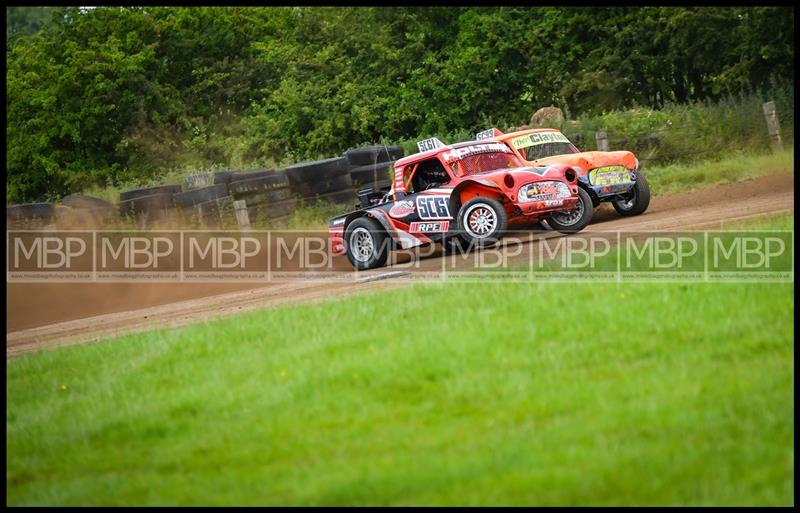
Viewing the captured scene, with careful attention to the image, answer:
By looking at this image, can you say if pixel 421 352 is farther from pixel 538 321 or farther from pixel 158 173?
pixel 158 173

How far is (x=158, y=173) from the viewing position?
35.4m

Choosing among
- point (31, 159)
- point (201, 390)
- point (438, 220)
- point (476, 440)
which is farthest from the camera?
point (31, 159)

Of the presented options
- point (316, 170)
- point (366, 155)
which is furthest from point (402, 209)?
point (366, 155)

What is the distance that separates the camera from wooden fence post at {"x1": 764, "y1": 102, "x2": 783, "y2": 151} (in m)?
23.4

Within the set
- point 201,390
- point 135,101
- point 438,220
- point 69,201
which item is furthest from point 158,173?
point 201,390

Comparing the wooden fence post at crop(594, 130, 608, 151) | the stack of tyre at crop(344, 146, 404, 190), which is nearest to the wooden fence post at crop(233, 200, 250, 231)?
the stack of tyre at crop(344, 146, 404, 190)

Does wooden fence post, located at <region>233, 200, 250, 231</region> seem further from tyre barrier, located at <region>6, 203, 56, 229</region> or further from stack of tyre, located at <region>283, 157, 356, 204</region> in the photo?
tyre barrier, located at <region>6, 203, 56, 229</region>

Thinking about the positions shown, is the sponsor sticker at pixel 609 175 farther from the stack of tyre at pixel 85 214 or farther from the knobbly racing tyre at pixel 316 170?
the stack of tyre at pixel 85 214

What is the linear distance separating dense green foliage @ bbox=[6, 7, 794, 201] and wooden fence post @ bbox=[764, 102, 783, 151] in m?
6.66

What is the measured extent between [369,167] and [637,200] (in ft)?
21.2

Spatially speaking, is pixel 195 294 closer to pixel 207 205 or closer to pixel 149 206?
pixel 207 205

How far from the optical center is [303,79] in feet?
115

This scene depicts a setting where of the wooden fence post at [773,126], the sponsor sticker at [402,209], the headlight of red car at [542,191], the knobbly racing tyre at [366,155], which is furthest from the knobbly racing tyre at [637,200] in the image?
the knobbly racing tyre at [366,155]

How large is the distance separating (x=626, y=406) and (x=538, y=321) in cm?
250
